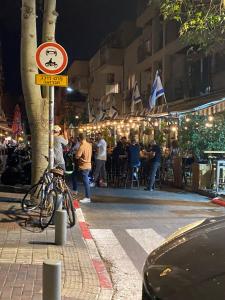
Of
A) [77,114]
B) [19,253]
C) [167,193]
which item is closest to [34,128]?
[19,253]

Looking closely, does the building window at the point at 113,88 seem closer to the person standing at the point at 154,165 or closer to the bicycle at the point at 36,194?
the person standing at the point at 154,165

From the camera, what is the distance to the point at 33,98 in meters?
10.8

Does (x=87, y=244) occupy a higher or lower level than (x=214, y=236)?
lower

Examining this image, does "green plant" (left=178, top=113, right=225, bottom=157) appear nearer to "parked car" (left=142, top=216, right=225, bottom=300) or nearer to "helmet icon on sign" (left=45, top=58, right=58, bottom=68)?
"helmet icon on sign" (left=45, top=58, right=58, bottom=68)

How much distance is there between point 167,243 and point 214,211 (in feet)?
27.3

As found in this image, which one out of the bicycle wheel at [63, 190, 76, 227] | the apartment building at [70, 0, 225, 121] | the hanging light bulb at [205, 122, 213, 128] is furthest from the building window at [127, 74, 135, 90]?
the bicycle wheel at [63, 190, 76, 227]

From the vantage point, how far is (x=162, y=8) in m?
11.7

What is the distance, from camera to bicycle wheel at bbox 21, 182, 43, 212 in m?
9.91

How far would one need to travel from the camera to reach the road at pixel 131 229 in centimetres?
648

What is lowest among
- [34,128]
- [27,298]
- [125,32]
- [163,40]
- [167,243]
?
[27,298]

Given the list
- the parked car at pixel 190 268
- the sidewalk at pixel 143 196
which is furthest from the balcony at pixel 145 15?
the parked car at pixel 190 268

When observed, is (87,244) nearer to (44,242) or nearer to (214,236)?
(44,242)

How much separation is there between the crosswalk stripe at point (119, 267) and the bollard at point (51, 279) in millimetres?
1449

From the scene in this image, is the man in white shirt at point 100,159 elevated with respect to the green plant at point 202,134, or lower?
lower
